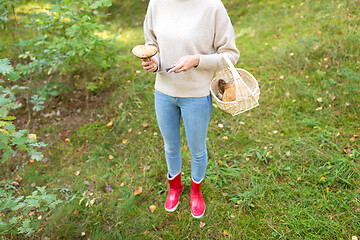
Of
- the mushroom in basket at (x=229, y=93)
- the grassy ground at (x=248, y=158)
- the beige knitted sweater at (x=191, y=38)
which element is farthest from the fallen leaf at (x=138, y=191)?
the mushroom in basket at (x=229, y=93)

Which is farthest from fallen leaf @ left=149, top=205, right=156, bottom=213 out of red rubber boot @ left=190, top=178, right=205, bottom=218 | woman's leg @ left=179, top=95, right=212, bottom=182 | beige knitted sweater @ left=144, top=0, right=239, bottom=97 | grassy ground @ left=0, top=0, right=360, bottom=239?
beige knitted sweater @ left=144, top=0, right=239, bottom=97

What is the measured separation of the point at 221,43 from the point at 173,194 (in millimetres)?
1509

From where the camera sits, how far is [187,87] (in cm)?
165

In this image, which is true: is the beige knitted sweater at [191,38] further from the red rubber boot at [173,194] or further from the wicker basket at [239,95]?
the red rubber boot at [173,194]

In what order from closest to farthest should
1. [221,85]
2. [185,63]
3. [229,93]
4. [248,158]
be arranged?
[185,63] < [229,93] < [221,85] < [248,158]

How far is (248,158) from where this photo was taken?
275cm

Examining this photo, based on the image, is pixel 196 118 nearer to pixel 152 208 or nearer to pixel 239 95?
pixel 239 95

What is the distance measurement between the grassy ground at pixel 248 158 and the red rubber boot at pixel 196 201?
7 cm

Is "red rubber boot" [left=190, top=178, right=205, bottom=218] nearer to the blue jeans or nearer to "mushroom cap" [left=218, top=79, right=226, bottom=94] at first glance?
the blue jeans

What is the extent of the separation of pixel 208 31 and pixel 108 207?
191 centimetres

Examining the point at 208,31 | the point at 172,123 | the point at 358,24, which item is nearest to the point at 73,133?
the point at 172,123

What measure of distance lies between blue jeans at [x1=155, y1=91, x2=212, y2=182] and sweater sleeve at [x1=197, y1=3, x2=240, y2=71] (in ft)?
0.85

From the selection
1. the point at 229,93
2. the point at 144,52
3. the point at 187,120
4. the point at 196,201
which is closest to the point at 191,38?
the point at 144,52

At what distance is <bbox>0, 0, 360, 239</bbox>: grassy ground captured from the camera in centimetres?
219
